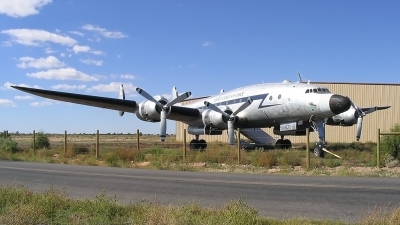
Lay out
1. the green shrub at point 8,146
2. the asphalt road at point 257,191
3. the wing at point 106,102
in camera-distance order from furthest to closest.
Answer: the green shrub at point 8,146 < the wing at point 106,102 < the asphalt road at point 257,191

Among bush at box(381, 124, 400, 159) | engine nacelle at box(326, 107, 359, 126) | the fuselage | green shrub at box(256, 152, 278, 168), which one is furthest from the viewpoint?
engine nacelle at box(326, 107, 359, 126)

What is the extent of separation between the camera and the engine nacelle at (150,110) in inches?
1026

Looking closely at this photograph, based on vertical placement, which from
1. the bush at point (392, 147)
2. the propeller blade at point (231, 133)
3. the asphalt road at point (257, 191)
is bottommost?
the asphalt road at point (257, 191)

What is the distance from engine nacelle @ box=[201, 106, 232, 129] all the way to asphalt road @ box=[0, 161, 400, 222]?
37.7 ft

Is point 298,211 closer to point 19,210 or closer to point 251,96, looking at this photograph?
point 19,210

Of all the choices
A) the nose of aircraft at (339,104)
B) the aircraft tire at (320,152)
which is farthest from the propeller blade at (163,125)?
the nose of aircraft at (339,104)

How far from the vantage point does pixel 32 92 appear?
2506cm

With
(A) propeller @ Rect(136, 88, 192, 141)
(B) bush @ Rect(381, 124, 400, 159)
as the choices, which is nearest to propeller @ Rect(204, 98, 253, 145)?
(A) propeller @ Rect(136, 88, 192, 141)

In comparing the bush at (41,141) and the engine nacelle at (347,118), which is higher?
the engine nacelle at (347,118)

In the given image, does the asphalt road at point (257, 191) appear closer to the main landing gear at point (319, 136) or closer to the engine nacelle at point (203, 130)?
the main landing gear at point (319, 136)

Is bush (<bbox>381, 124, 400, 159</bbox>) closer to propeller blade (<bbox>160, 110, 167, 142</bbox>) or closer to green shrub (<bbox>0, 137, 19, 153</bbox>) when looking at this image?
propeller blade (<bbox>160, 110, 167, 142</bbox>)

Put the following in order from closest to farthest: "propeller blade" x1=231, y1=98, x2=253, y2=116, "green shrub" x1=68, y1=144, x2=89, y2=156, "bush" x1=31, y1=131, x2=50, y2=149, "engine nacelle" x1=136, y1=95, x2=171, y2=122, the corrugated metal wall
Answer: "engine nacelle" x1=136, y1=95, x2=171, y2=122 → "propeller blade" x1=231, y1=98, x2=253, y2=116 → "green shrub" x1=68, y1=144, x2=89, y2=156 → "bush" x1=31, y1=131, x2=50, y2=149 → the corrugated metal wall

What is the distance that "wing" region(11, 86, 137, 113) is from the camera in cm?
2523

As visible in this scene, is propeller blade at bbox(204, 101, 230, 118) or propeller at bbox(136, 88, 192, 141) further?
propeller blade at bbox(204, 101, 230, 118)
